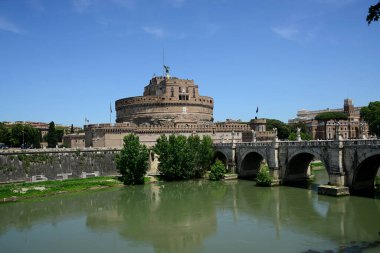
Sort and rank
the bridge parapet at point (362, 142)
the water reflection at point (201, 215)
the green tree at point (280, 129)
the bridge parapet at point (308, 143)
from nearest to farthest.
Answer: the water reflection at point (201, 215) < the bridge parapet at point (362, 142) < the bridge parapet at point (308, 143) < the green tree at point (280, 129)

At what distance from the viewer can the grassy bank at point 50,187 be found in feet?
97.1

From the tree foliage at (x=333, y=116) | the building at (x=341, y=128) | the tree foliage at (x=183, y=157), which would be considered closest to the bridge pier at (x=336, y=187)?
the tree foliage at (x=183, y=157)

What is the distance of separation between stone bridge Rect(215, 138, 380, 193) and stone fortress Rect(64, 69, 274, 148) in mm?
11773

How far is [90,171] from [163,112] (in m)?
19.4

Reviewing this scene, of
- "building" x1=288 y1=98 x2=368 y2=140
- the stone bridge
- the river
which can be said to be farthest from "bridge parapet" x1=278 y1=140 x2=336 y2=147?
"building" x1=288 y1=98 x2=368 y2=140

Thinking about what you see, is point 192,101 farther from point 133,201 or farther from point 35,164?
point 133,201

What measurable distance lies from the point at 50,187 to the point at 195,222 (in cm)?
1671

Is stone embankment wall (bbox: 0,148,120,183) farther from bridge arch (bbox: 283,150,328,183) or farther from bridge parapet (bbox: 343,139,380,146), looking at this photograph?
bridge parapet (bbox: 343,139,380,146)

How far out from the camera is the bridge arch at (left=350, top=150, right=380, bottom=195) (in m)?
24.8

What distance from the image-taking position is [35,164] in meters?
36.6

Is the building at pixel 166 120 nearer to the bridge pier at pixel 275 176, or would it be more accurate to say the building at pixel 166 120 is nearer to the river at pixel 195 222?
the bridge pier at pixel 275 176

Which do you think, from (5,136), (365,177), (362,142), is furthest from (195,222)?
(5,136)

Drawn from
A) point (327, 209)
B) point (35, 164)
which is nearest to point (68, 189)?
point (35, 164)

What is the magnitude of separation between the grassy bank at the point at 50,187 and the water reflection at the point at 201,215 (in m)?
1.65
